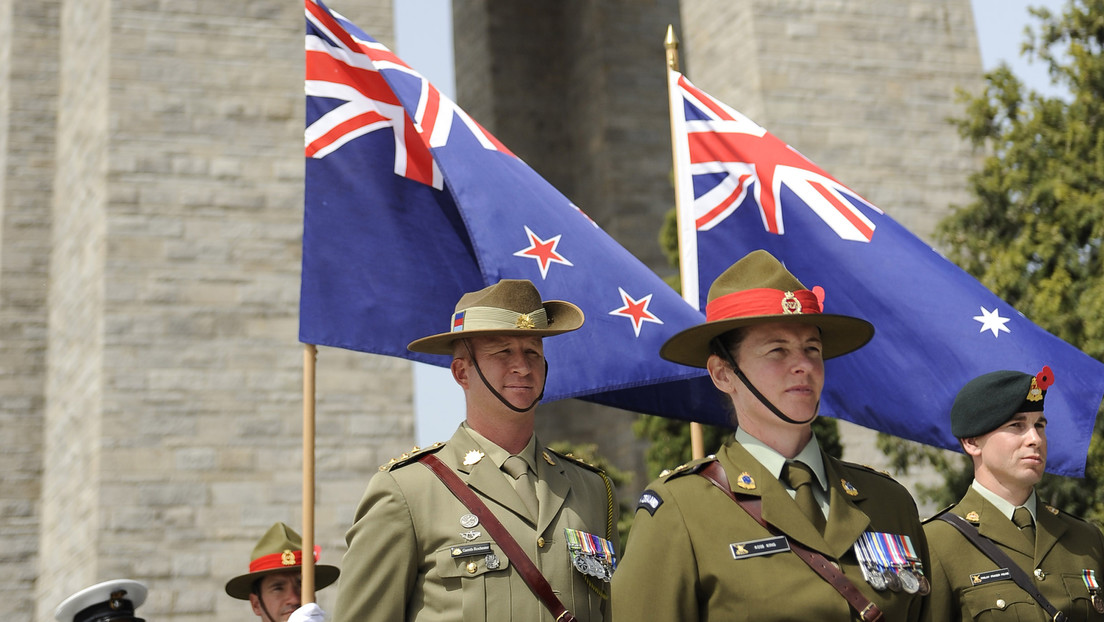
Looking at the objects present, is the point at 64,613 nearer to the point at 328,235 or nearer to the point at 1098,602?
the point at 328,235

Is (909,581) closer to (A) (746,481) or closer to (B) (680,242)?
(A) (746,481)

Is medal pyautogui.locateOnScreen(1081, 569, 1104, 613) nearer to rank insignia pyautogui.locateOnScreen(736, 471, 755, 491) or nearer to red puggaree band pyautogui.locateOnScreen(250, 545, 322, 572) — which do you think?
rank insignia pyautogui.locateOnScreen(736, 471, 755, 491)

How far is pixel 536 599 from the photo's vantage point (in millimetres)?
3395

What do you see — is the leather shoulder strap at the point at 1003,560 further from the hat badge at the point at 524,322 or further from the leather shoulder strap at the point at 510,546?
the hat badge at the point at 524,322

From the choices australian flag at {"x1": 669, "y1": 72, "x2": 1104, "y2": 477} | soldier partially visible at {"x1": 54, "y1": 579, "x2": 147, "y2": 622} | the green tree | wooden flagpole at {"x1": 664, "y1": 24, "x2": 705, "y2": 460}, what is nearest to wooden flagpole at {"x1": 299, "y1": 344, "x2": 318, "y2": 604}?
wooden flagpole at {"x1": 664, "y1": 24, "x2": 705, "y2": 460}

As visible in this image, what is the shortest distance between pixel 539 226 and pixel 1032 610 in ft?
8.86

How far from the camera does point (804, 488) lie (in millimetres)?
2795

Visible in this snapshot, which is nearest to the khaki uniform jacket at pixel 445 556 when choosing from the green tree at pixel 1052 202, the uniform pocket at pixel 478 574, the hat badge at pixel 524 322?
the uniform pocket at pixel 478 574

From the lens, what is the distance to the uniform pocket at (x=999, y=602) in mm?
3785

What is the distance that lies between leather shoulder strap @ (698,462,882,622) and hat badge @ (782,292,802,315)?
0.41 meters

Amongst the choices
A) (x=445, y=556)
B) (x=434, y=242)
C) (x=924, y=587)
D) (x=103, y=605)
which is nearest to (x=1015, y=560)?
(x=924, y=587)

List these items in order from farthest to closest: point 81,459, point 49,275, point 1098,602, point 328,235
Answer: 1. point 49,275
2. point 81,459
3. point 328,235
4. point 1098,602

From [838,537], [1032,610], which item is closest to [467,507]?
[838,537]

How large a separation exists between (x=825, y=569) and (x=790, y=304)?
1.93 feet
